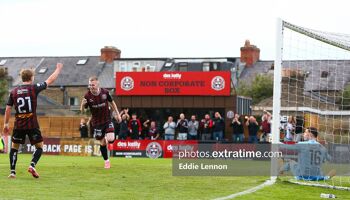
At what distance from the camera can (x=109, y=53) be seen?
8206 cm

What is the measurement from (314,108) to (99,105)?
7603 millimetres

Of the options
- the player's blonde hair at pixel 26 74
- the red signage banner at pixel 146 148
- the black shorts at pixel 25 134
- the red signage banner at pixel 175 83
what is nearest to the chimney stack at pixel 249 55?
the red signage banner at pixel 175 83

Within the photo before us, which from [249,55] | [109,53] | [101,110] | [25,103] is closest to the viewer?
[25,103]

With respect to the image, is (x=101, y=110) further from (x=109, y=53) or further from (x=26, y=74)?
(x=109, y=53)

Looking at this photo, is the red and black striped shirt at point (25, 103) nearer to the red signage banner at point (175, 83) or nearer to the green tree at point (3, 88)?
the red signage banner at point (175, 83)

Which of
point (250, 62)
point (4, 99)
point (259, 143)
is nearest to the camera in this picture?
point (259, 143)

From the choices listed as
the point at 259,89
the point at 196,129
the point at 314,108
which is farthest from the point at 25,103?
the point at 259,89

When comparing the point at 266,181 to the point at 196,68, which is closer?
the point at 266,181

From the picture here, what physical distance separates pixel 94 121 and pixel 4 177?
3523 millimetres

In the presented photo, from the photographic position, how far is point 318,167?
15250 millimetres

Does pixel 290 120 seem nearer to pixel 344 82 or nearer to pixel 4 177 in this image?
pixel 344 82

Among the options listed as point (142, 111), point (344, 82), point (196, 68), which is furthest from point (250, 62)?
point (344, 82)

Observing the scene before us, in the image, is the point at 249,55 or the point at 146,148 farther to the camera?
the point at 249,55

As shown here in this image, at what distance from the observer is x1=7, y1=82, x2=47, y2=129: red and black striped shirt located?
12789mm
